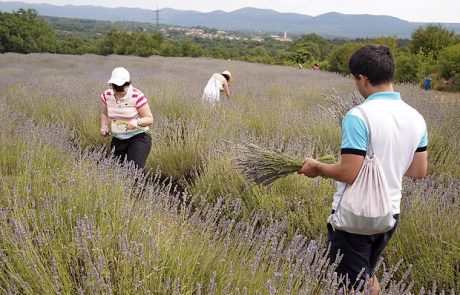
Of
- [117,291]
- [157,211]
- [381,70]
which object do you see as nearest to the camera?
[117,291]

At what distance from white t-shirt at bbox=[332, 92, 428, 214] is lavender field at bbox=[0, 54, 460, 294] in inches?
18.4

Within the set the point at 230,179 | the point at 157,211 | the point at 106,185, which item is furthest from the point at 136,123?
the point at 157,211

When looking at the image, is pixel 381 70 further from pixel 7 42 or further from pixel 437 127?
pixel 7 42

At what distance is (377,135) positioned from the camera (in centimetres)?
184

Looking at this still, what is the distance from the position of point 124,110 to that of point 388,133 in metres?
2.66

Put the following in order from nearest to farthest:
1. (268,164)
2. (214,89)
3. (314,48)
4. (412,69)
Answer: (268,164)
(214,89)
(412,69)
(314,48)

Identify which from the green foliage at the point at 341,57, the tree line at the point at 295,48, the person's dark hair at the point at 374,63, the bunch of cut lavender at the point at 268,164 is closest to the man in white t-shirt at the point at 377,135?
the person's dark hair at the point at 374,63

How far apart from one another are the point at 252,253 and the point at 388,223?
26.1 inches

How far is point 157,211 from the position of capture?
243 centimetres

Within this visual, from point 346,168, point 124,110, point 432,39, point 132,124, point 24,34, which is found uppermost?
point 432,39

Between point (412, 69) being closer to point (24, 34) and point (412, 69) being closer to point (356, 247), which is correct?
point (356, 247)

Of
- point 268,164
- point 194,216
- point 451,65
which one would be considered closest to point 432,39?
point 451,65

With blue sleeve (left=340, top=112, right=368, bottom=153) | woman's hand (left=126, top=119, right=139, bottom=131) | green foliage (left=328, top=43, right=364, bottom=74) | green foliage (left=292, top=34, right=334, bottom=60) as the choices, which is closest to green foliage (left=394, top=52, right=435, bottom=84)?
green foliage (left=328, top=43, right=364, bottom=74)

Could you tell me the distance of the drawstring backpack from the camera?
74.2 inches
